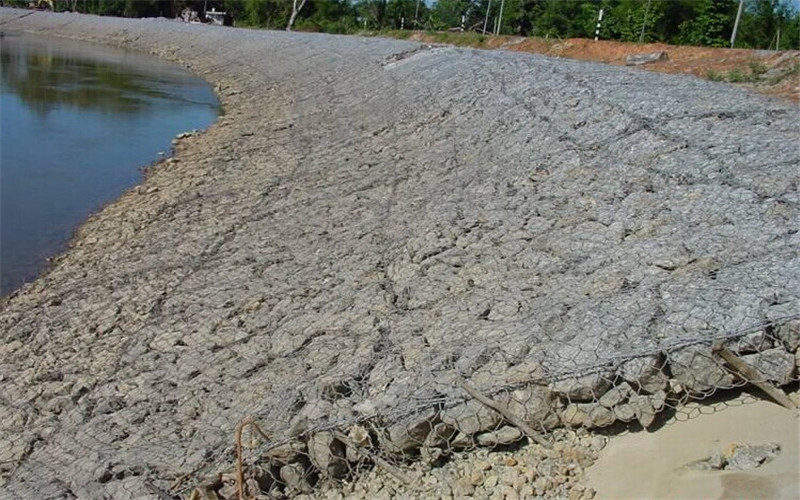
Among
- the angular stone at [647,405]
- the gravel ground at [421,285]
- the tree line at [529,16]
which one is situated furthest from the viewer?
the tree line at [529,16]

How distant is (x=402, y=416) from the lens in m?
4.56

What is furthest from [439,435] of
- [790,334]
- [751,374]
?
[790,334]

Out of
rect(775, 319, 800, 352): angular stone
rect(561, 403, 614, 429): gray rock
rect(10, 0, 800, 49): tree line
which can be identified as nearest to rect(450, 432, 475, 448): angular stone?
rect(561, 403, 614, 429): gray rock

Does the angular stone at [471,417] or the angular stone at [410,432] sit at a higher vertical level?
the angular stone at [471,417]

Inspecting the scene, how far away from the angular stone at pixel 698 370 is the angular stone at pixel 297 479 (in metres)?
2.18

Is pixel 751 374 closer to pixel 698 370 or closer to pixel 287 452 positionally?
pixel 698 370

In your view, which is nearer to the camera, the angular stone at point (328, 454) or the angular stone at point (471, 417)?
the angular stone at point (471, 417)

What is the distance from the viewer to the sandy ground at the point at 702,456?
3.62 m

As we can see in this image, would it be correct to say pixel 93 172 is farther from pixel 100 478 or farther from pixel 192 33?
pixel 192 33

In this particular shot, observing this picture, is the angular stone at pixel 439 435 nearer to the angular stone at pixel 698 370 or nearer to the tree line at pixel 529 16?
the angular stone at pixel 698 370

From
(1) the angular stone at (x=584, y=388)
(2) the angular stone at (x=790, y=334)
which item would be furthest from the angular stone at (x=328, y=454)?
(2) the angular stone at (x=790, y=334)

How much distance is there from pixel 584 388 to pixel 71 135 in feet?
52.6

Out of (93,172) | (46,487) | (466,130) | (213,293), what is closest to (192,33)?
(93,172)

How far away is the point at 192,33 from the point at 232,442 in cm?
4048
